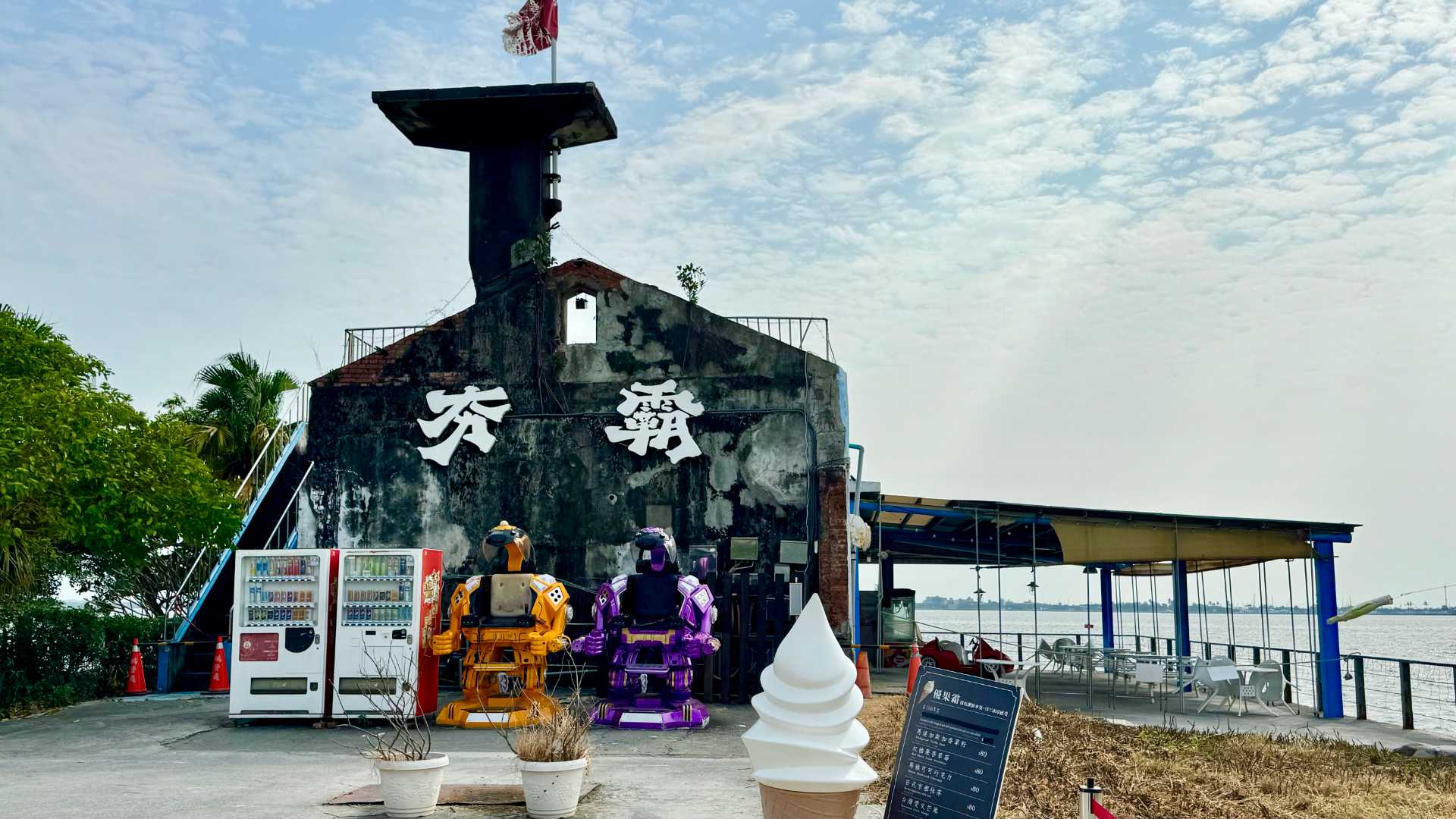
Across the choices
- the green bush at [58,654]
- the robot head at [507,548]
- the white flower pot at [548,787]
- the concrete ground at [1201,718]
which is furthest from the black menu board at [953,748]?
the green bush at [58,654]

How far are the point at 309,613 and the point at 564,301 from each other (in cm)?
723

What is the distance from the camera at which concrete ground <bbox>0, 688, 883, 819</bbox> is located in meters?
9.23

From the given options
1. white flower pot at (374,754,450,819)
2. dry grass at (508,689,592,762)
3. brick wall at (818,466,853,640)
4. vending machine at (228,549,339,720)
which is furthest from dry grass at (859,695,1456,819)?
vending machine at (228,549,339,720)

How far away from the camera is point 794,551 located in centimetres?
1900

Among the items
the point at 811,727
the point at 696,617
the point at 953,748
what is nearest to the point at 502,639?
the point at 696,617

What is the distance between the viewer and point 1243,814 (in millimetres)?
8656

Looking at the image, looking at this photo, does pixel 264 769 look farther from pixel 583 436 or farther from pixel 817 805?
pixel 583 436

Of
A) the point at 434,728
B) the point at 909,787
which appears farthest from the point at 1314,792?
the point at 434,728

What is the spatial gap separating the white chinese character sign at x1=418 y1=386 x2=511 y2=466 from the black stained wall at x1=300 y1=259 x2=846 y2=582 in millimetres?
128

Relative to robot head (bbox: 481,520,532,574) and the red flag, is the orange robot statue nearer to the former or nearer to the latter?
robot head (bbox: 481,520,532,574)

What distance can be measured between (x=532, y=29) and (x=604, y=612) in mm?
12396

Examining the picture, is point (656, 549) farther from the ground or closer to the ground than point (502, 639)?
farther from the ground

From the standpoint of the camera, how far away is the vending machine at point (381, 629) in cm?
1499

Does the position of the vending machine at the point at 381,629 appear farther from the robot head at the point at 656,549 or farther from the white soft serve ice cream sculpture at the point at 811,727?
the white soft serve ice cream sculpture at the point at 811,727
